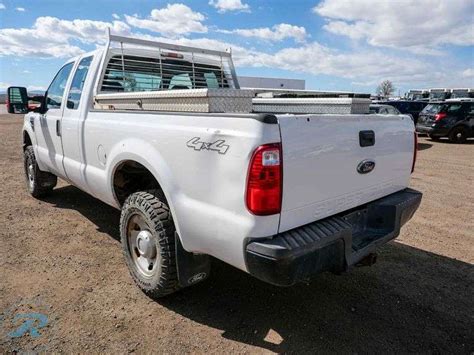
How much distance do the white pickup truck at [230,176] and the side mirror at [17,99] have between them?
57.7 inches

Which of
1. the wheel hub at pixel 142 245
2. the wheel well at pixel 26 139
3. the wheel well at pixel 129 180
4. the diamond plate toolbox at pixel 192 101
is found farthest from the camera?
the wheel well at pixel 26 139

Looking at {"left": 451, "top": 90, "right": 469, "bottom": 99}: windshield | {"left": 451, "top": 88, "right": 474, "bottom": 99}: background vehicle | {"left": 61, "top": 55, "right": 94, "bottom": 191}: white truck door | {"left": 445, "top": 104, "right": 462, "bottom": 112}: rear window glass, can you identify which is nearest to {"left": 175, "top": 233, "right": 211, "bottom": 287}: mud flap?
{"left": 61, "top": 55, "right": 94, "bottom": 191}: white truck door

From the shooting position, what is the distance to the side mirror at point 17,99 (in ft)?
17.0

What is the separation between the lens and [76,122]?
393cm

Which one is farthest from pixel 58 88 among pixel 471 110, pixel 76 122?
pixel 471 110

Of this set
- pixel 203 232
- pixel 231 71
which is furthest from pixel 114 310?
pixel 231 71

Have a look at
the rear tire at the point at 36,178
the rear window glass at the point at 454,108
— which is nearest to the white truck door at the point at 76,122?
the rear tire at the point at 36,178

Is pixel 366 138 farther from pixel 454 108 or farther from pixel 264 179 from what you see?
pixel 454 108

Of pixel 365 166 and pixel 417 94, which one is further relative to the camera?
pixel 417 94

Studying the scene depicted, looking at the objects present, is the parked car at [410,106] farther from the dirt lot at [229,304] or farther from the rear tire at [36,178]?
the rear tire at [36,178]

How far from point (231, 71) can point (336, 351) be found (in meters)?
3.78

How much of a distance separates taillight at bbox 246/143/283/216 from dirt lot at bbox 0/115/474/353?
44.0 inches

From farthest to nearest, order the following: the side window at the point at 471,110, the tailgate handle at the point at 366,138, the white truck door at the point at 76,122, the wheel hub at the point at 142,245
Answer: the side window at the point at 471,110, the white truck door at the point at 76,122, the wheel hub at the point at 142,245, the tailgate handle at the point at 366,138

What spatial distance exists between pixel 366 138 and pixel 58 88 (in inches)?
150
